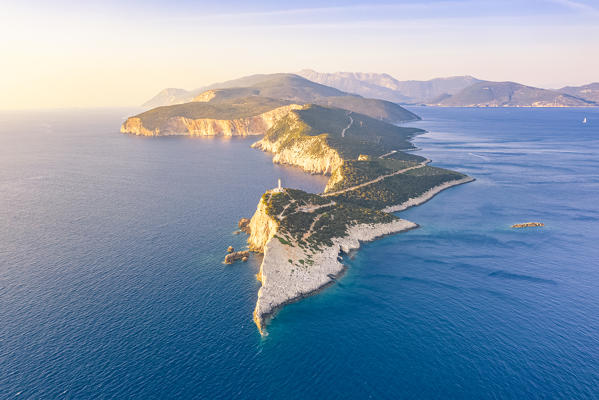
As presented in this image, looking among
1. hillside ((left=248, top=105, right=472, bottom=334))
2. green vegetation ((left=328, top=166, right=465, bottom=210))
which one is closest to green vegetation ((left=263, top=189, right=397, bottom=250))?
hillside ((left=248, top=105, right=472, bottom=334))

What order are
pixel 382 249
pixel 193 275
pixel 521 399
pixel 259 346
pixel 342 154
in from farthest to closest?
pixel 342 154, pixel 382 249, pixel 193 275, pixel 259 346, pixel 521 399

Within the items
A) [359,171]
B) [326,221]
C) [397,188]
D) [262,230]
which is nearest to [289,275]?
[262,230]

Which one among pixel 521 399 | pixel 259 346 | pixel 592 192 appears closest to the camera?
pixel 521 399

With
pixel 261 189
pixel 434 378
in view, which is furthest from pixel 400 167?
pixel 434 378

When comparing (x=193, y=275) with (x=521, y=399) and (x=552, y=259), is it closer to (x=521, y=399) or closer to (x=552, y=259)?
(x=521, y=399)

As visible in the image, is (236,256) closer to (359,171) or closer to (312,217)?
(312,217)

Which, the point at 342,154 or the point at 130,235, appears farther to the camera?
the point at 342,154

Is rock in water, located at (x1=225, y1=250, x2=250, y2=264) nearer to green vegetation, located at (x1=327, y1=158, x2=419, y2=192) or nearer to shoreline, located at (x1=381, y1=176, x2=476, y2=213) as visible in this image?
green vegetation, located at (x1=327, y1=158, x2=419, y2=192)

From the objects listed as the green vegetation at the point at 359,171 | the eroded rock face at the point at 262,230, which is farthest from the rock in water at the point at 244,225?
the green vegetation at the point at 359,171
